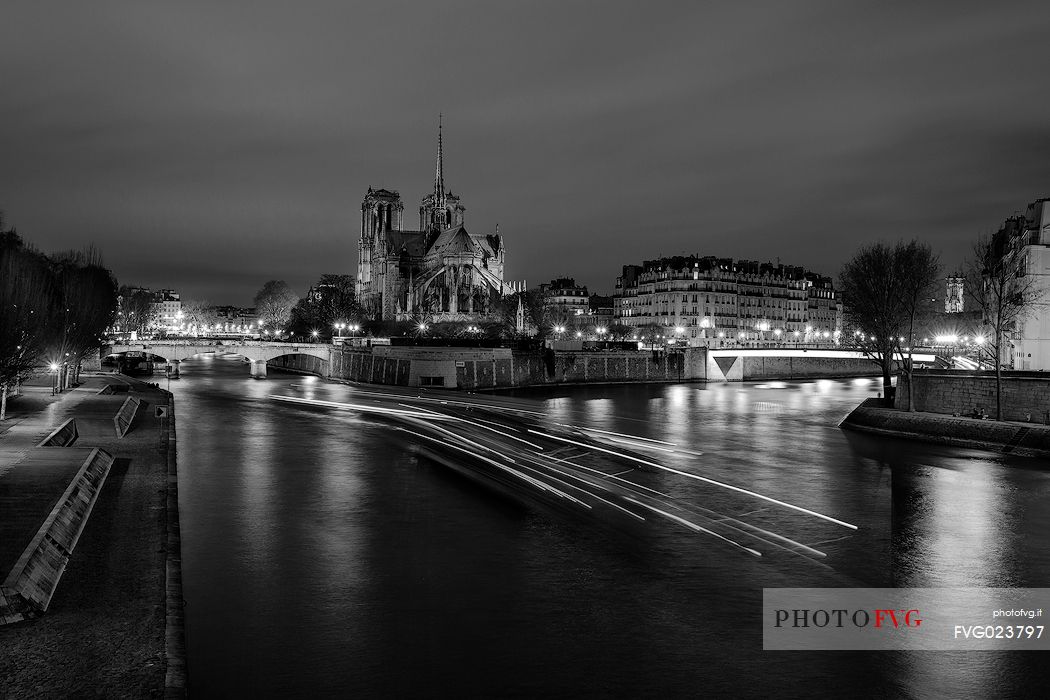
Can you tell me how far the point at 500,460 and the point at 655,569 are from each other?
12821mm

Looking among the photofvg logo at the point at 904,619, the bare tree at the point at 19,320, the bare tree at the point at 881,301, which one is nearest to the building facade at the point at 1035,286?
the bare tree at the point at 881,301

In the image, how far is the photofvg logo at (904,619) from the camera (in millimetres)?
12672

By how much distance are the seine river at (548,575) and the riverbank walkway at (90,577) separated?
3.09 ft

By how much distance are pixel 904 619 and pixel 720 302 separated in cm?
11266

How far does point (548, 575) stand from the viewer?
15727mm

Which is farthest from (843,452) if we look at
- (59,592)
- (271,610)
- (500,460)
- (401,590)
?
(59,592)

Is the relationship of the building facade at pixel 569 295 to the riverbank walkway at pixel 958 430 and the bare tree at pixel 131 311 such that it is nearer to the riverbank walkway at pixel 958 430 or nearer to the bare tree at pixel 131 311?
the bare tree at pixel 131 311

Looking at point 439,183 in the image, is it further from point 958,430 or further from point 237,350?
point 958,430

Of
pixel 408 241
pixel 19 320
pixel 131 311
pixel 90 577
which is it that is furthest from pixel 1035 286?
pixel 408 241

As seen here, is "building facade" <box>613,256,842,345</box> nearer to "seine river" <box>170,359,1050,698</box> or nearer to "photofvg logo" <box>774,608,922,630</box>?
"seine river" <box>170,359,1050,698</box>

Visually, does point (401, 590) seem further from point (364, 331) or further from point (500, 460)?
point (364, 331)

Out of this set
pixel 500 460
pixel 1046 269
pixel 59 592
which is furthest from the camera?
pixel 1046 269

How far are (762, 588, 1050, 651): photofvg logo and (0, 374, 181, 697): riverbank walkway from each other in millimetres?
8833

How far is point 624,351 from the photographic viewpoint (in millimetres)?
83500
